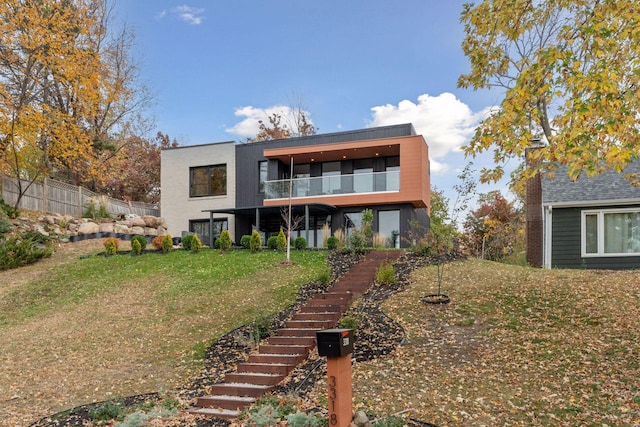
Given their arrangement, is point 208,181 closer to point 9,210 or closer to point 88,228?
point 88,228

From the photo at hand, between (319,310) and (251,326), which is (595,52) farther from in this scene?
(251,326)

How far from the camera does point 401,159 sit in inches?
822

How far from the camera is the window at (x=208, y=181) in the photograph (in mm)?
25047

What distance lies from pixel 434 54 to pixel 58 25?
14957 mm

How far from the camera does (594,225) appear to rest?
15.7m

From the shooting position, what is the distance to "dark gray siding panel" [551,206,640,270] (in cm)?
1562

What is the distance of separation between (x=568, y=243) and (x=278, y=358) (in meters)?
11.7

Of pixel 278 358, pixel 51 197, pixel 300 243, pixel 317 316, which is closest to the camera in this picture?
pixel 278 358

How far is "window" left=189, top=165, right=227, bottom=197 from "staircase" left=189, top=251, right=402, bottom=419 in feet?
44.2

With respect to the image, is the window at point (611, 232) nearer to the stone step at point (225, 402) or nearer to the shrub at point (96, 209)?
the stone step at point (225, 402)

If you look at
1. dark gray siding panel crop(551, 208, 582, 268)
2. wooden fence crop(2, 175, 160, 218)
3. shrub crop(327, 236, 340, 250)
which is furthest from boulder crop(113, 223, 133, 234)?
dark gray siding panel crop(551, 208, 582, 268)

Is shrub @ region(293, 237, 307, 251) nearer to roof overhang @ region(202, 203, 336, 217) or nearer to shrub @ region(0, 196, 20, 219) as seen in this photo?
roof overhang @ region(202, 203, 336, 217)

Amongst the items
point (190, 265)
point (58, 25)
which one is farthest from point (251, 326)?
point (58, 25)

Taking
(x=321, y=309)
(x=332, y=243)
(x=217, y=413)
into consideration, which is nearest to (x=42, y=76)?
(x=332, y=243)
